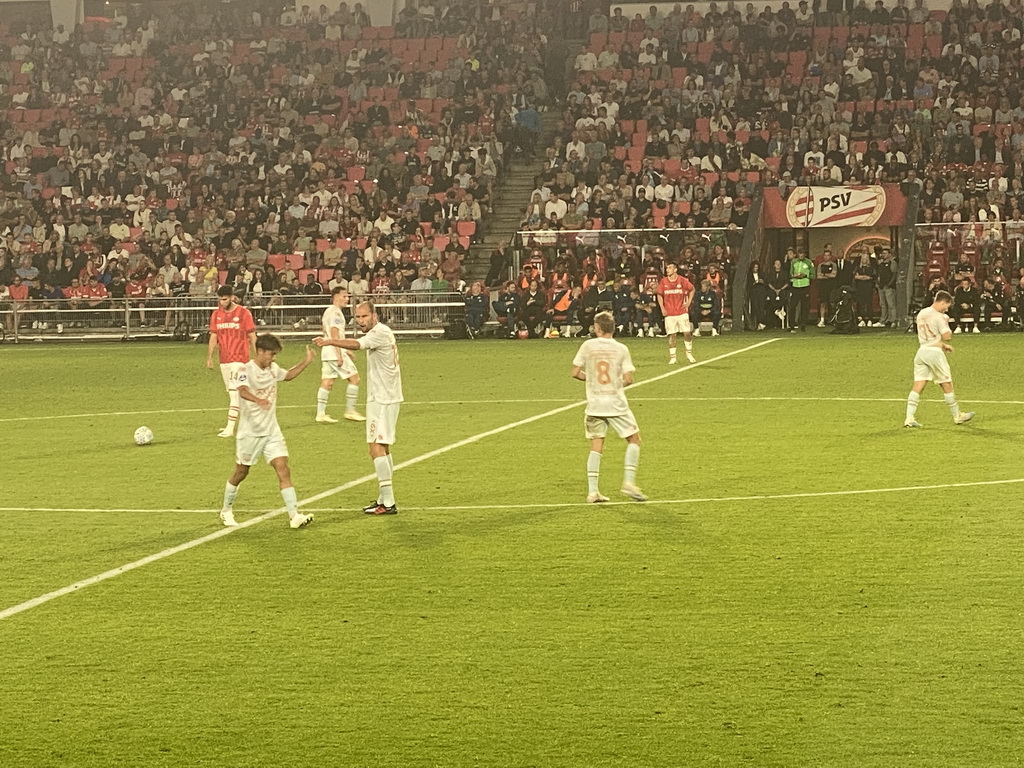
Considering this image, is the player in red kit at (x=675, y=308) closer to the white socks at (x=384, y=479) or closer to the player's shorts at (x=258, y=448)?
the white socks at (x=384, y=479)

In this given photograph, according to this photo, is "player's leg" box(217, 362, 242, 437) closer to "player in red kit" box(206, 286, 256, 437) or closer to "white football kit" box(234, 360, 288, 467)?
"player in red kit" box(206, 286, 256, 437)

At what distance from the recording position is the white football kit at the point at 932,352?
19.3 meters

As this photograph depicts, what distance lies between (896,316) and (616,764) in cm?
3323

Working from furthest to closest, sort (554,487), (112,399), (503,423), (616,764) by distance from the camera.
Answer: (112,399), (503,423), (554,487), (616,764)

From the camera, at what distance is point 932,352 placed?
19.3 metres

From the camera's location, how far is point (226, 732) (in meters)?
7.71

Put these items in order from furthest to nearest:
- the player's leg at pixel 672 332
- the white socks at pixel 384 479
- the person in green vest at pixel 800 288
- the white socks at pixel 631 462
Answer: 1. the person in green vest at pixel 800 288
2. the player's leg at pixel 672 332
3. the white socks at pixel 631 462
4. the white socks at pixel 384 479

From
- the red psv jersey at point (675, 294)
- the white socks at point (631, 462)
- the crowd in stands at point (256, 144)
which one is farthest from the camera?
the crowd in stands at point (256, 144)

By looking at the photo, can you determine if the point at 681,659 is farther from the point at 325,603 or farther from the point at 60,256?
the point at 60,256

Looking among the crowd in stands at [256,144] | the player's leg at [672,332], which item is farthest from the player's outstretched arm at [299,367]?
the crowd in stands at [256,144]

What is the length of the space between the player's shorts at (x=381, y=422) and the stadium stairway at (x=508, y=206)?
1102 inches

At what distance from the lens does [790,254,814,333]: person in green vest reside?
38.8 m

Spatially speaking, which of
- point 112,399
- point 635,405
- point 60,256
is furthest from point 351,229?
point 635,405

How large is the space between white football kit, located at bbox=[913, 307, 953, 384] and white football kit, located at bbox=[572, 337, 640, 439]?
6406 mm
